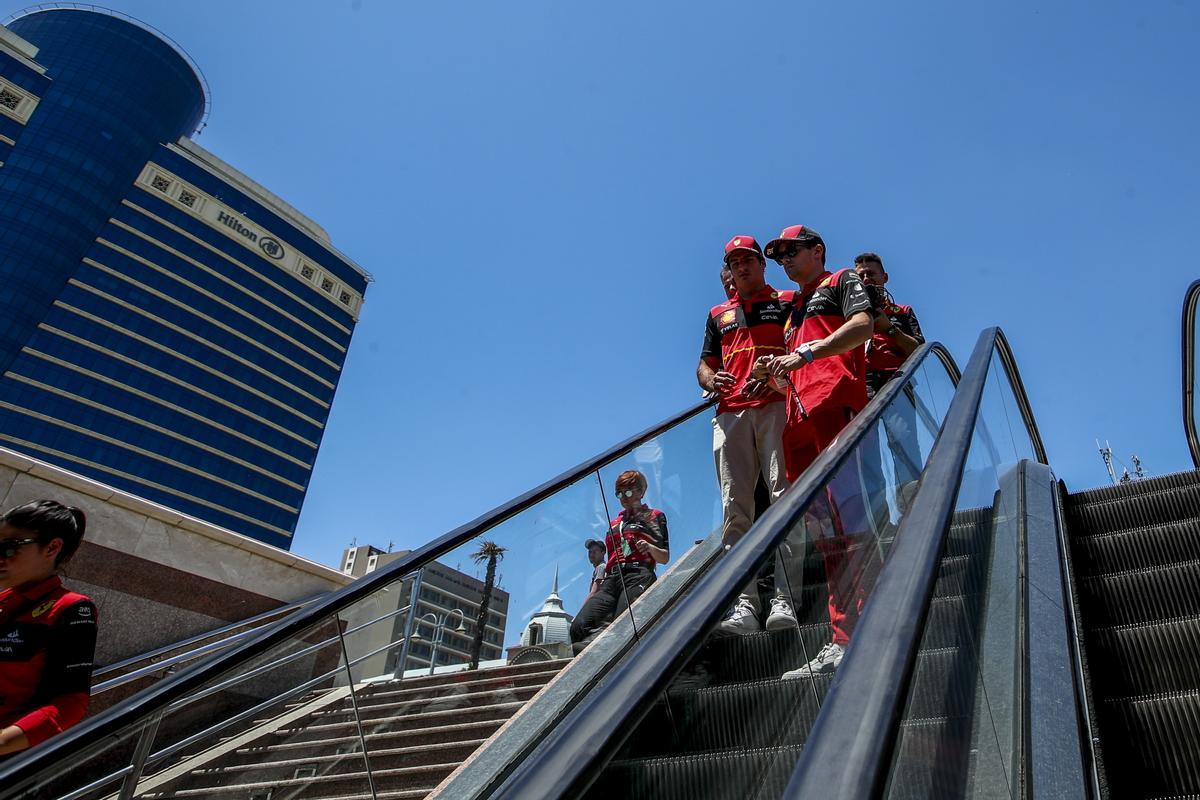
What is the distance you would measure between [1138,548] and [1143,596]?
1.85 feet

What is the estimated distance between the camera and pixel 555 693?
3.29 meters

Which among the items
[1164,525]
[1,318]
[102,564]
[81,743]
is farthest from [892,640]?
[1,318]

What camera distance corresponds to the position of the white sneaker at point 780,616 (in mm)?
1943

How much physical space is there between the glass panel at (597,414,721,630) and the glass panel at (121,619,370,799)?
1.41 metres

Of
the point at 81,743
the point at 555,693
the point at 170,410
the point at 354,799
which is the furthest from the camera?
the point at 170,410

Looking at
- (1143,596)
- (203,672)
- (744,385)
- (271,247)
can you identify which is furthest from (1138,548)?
(271,247)

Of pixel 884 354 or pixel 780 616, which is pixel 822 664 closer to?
pixel 780 616

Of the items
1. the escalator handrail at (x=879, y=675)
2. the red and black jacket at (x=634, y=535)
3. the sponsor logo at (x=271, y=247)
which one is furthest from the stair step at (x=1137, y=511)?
the sponsor logo at (x=271, y=247)

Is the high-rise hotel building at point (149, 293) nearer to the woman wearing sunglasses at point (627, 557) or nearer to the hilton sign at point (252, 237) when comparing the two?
the hilton sign at point (252, 237)

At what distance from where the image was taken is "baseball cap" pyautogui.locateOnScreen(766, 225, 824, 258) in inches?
160

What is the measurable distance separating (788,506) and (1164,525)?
2.62 meters

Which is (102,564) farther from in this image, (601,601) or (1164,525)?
(1164,525)

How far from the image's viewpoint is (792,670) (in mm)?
1807

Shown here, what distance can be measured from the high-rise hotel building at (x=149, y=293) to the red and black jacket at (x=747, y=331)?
85657mm
